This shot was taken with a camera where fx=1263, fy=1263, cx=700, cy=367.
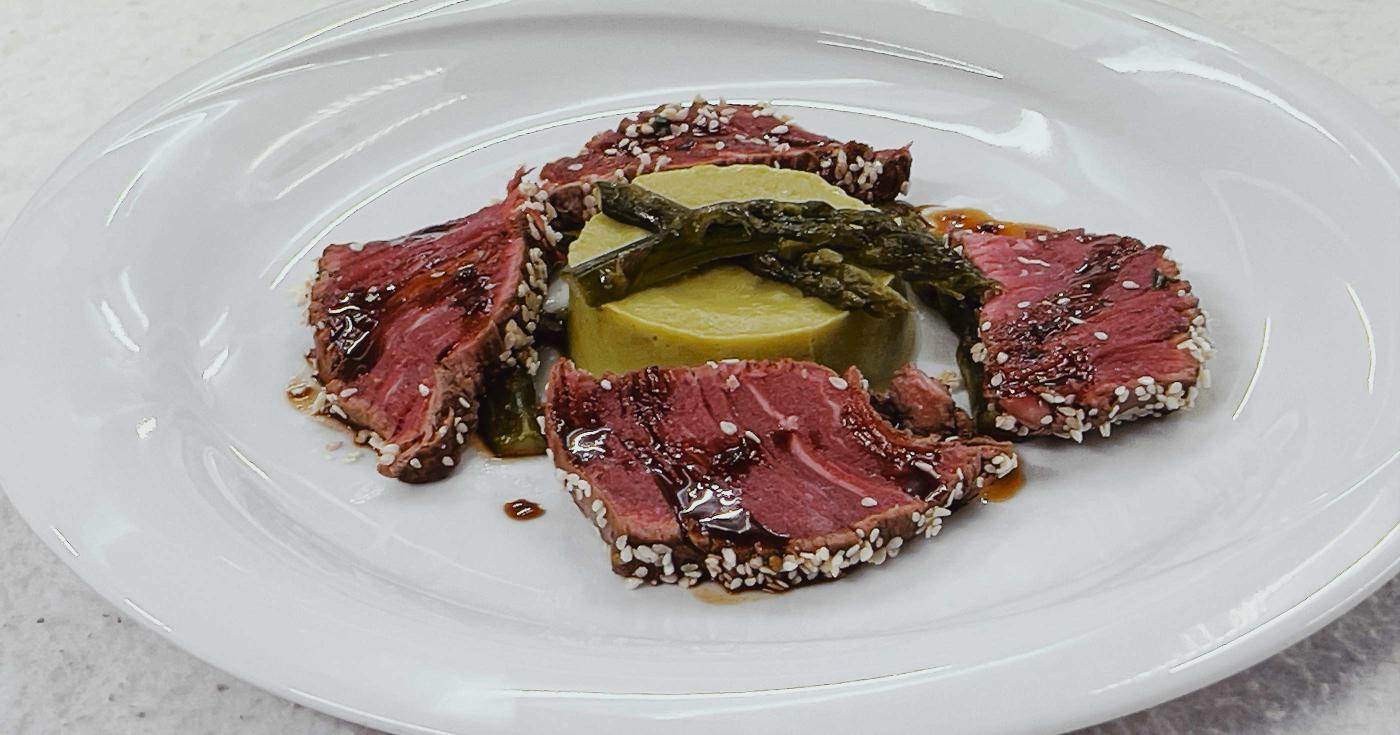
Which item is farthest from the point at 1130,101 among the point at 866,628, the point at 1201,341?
the point at 866,628

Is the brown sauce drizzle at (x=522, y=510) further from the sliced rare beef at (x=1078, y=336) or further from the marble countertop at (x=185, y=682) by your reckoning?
the sliced rare beef at (x=1078, y=336)

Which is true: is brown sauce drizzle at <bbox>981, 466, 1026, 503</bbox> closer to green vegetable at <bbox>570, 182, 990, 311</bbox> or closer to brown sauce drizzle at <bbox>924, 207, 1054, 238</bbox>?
green vegetable at <bbox>570, 182, 990, 311</bbox>

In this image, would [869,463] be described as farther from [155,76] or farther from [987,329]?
[155,76]

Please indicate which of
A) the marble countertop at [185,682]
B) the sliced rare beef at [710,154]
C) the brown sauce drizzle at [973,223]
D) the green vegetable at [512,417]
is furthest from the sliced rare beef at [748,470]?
the brown sauce drizzle at [973,223]

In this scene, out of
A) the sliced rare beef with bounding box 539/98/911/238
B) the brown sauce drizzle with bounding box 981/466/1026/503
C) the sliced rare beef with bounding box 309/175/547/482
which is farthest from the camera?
the sliced rare beef with bounding box 539/98/911/238

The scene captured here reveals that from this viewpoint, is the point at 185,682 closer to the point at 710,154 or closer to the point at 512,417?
the point at 512,417

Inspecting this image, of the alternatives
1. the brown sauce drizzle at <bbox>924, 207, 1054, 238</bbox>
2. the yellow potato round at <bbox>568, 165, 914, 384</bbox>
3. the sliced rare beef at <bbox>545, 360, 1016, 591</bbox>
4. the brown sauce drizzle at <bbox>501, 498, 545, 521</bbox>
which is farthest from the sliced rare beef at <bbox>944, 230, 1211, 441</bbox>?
the brown sauce drizzle at <bbox>501, 498, 545, 521</bbox>
